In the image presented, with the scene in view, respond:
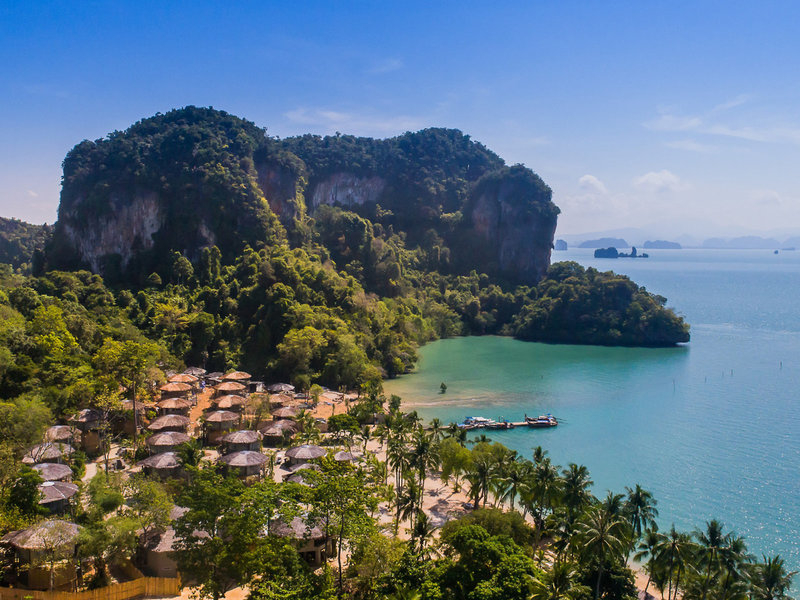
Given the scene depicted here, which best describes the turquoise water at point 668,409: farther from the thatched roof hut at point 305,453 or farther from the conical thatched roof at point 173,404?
the conical thatched roof at point 173,404

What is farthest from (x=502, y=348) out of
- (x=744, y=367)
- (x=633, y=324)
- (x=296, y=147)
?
(x=296, y=147)

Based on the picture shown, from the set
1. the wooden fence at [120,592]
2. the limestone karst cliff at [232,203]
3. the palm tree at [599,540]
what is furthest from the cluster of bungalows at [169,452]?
the limestone karst cliff at [232,203]

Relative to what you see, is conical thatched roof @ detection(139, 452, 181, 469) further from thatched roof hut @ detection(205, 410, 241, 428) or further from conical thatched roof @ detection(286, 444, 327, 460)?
thatched roof hut @ detection(205, 410, 241, 428)

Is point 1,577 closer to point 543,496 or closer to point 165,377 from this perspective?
point 543,496

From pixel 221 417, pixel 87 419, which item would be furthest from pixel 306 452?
pixel 87 419

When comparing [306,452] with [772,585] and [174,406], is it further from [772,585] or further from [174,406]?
[772,585]

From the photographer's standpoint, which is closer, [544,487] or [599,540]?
[599,540]

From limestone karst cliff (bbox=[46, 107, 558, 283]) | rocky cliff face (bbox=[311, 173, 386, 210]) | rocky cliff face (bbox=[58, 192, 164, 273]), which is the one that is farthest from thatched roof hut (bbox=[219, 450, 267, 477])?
rocky cliff face (bbox=[311, 173, 386, 210])

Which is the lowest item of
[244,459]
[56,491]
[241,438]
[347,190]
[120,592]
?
[120,592]
